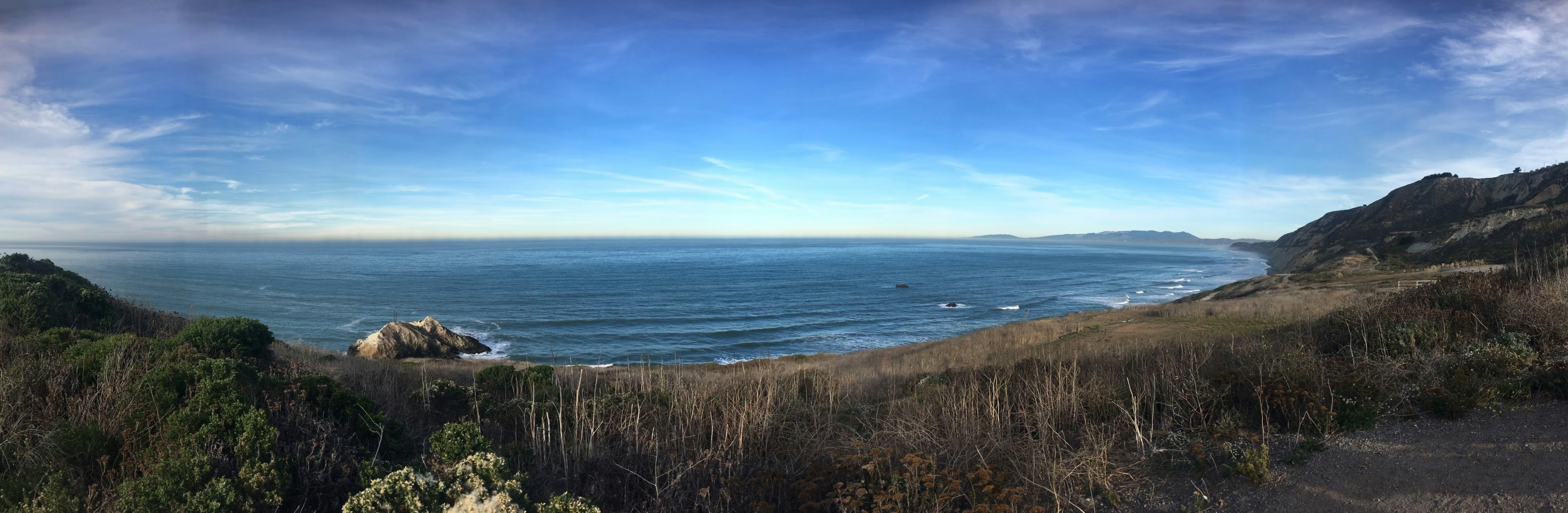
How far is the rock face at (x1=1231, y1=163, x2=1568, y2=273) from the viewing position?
40938 mm

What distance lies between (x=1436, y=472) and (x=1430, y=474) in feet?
0.24

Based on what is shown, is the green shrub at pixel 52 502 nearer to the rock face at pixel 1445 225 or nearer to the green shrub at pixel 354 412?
the green shrub at pixel 354 412

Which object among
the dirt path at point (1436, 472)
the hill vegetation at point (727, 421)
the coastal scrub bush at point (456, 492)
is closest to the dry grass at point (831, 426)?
the hill vegetation at point (727, 421)

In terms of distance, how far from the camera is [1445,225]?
2319 inches

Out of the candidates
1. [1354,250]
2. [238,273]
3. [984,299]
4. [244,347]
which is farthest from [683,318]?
[238,273]

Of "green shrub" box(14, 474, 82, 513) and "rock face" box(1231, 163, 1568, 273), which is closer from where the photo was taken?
"green shrub" box(14, 474, 82, 513)

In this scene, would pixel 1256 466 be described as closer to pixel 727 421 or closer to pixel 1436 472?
pixel 1436 472

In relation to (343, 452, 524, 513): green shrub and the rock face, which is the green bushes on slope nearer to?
(343, 452, 524, 513): green shrub

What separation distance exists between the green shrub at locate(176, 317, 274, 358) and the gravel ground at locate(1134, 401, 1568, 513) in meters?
12.0

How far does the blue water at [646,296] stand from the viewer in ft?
114

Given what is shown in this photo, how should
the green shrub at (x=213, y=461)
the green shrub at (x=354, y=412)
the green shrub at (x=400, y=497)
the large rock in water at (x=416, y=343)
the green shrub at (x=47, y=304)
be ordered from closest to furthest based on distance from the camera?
the green shrub at (x=400, y=497)
the green shrub at (x=213, y=461)
the green shrub at (x=354, y=412)
the green shrub at (x=47, y=304)
the large rock in water at (x=416, y=343)

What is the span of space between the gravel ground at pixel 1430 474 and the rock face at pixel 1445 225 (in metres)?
14.7

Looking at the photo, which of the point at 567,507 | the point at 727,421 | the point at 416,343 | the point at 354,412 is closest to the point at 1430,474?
the point at 727,421

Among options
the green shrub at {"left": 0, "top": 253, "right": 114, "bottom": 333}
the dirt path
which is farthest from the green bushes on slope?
the dirt path
